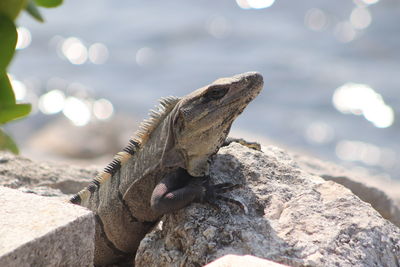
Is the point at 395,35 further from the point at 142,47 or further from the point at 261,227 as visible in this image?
the point at 261,227

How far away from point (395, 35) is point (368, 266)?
15845 millimetres

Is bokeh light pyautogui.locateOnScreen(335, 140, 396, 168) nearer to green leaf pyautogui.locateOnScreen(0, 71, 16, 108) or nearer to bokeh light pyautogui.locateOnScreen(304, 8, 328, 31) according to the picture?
bokeh light pyautogui.locateOnScreen(304, 8, 328, 31)

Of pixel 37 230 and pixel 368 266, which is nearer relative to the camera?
pixel 37 230

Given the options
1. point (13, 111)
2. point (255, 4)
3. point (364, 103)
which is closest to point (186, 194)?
point (13, 111)

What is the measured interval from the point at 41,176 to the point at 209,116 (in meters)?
2.49

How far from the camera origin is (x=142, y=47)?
19.2 metres

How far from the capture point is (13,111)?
163cm

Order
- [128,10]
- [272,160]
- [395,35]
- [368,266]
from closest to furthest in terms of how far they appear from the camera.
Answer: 1. [368,266]
2. [272,160]
3. [395,35]
4. [128,10]

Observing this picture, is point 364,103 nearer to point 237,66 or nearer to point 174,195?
point 237,66

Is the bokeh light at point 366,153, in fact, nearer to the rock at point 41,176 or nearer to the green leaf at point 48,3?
the rock at point 41,176

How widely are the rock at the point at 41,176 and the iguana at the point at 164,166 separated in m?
1.14

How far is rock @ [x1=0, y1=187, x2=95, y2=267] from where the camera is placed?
3.17m

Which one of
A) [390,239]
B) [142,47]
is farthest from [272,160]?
[142,47]

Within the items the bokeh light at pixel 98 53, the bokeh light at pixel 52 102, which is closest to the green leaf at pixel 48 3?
the bokeh light at pixel 52 102
